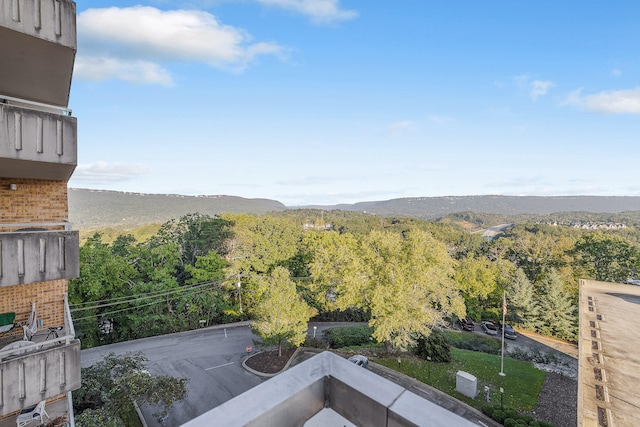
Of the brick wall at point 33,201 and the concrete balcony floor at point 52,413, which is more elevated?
the brick wall at point 33,201

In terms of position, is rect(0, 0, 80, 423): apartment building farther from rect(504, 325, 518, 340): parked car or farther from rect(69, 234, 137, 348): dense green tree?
rect(504, 325, 518, 340): parked car

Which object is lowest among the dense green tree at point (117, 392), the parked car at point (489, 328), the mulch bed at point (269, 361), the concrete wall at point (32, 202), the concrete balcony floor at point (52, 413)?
the parked car at point (489, 328)

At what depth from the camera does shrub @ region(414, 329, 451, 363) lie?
17.6 meters

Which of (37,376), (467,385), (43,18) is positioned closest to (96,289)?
(37,376)

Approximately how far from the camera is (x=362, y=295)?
1789cm

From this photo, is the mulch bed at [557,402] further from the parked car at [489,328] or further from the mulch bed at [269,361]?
the mulch bed at [269,361]

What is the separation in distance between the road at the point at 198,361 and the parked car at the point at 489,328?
15274 mm

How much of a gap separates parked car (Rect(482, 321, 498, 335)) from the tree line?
1.85m

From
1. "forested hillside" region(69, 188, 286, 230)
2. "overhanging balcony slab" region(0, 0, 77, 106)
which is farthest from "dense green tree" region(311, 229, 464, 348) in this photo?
"forested hillside" region(69, 188, 286, 230)

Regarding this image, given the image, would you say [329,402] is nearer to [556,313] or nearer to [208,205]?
[556,313]

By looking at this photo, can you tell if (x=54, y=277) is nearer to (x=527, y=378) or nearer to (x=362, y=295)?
(x=362, y=295)

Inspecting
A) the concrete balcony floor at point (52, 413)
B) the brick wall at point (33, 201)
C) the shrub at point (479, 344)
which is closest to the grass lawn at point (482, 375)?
the shrub at point (479, 344)

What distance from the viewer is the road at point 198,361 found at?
13695 millimetres

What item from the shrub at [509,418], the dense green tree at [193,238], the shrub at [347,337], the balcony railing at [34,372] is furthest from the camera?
the dense green tree at [193,238]
